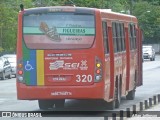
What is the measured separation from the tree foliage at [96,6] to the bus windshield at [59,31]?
38719 millimetres

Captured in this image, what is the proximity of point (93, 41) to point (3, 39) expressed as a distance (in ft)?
144

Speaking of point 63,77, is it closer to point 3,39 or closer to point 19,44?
point 19,44

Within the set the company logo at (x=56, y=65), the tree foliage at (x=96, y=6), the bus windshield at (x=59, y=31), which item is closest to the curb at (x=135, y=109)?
the company logo at (x=56, y=65)

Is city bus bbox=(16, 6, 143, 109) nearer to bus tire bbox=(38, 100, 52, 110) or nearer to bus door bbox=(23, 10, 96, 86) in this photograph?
bus door bbox=(23, 10, 96, 86)

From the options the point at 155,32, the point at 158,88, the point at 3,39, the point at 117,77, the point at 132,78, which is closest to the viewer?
the point at 117,77

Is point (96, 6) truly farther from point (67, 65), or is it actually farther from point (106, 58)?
point (67, 65)

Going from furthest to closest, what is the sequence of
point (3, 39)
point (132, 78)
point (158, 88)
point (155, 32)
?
1. point (155, 32)
2. point (3, 39)
3. point (158, 88)
4. point (132, 78)

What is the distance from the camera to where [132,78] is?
77.0 ft

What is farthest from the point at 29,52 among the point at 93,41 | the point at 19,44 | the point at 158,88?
the point at 158,88

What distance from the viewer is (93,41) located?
17.9 meters

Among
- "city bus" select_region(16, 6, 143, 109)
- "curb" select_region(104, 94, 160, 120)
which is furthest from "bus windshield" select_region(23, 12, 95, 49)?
"curb" select_region(104, 94, 160, 120)

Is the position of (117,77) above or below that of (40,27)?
below

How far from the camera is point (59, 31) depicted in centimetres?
1802

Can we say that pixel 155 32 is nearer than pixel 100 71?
No
